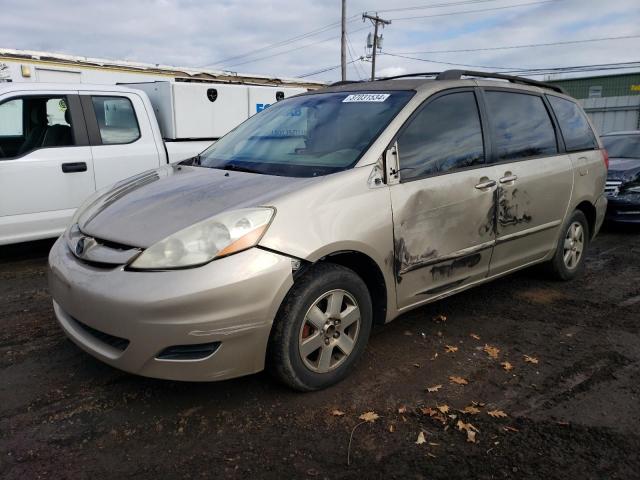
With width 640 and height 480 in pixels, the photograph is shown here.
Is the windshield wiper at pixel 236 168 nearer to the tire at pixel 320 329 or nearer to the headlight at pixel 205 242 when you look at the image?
the headlight at pixel 205 242

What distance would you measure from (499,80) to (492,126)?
2.08 feet

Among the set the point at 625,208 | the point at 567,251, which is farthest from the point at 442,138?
the point at 625,208

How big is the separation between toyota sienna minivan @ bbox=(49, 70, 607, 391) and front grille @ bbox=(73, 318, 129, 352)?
1 centimetres

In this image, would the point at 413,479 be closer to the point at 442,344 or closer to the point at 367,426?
the point at 367,426

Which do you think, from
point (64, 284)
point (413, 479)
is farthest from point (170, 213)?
point (413, 479)

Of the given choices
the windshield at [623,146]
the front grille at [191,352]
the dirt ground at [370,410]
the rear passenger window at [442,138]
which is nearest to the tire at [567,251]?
the dirt ground at [370,410]

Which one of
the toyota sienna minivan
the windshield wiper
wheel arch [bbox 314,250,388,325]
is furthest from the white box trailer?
wheel arch [bbox 314,250,388,325]

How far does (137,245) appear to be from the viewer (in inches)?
103

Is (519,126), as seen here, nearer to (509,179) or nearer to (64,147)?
(509,179)

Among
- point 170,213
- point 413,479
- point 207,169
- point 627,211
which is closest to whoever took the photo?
point 413,479

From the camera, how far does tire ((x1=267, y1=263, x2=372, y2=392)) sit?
8.91 feet

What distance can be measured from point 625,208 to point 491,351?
201 inches

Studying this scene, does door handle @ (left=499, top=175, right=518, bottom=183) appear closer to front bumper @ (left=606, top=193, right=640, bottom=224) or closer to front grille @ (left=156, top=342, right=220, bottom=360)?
front grille @ (left=156, top=342, right=220, bottom=360)

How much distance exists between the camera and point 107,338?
2688 mm
